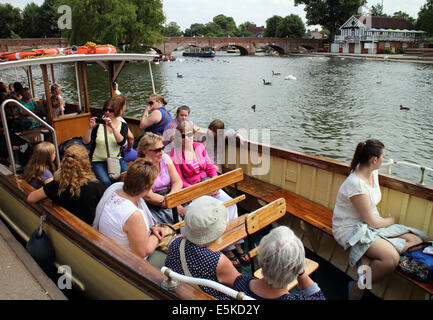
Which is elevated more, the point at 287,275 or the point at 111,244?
the point at 287,275

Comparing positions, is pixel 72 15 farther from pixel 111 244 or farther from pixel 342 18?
pixel 342 18

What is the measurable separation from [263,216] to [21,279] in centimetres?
232

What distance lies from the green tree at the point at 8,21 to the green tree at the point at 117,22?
40972 mm

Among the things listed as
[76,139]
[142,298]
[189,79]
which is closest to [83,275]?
[142,298]

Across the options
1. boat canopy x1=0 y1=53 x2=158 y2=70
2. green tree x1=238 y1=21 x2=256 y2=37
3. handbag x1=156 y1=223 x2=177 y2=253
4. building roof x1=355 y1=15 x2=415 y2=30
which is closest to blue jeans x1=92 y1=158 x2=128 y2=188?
handbag x1=156 y1=223 x2=177 y2=253

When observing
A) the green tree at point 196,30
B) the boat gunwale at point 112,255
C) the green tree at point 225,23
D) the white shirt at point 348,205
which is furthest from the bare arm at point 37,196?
the green tree at point 225,23

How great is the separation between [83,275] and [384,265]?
106 inches

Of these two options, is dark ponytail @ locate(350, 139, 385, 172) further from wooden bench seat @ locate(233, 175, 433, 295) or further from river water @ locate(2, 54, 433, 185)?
river water @ locate(2, 54, 433, 185)

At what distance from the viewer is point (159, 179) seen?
13.1 ft

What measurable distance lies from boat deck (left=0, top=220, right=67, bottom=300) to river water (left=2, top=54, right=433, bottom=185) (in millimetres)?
8695

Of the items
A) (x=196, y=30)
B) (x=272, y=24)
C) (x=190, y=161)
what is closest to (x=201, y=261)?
(x=190, y=161)

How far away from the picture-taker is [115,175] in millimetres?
4453

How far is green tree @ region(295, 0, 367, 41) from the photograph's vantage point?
83000mm

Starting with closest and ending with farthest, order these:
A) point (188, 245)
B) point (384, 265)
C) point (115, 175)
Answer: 1. point (188, 245)
2. point (384, 265)
3. point (115, 175)
